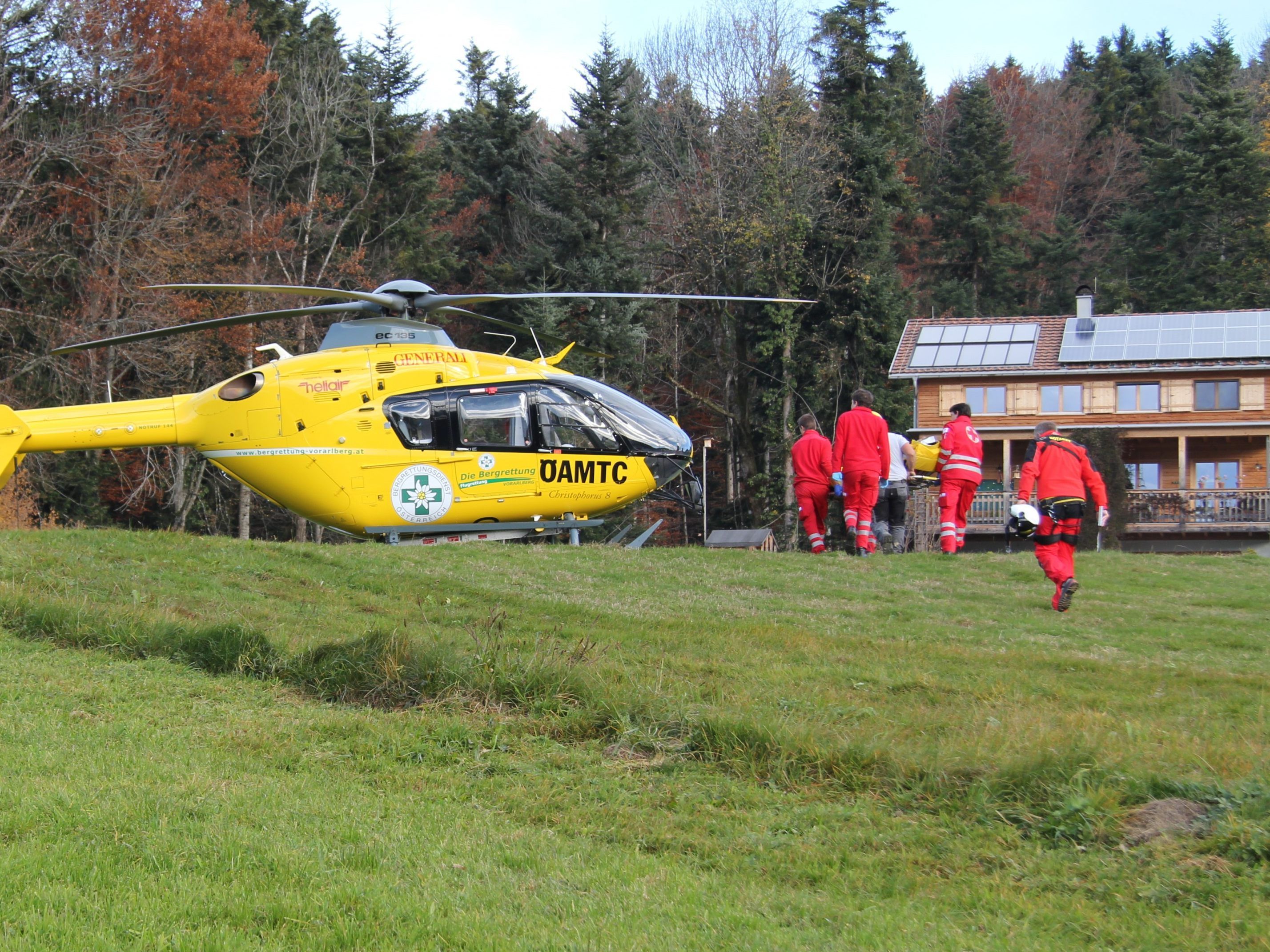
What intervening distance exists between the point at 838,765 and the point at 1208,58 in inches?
2444

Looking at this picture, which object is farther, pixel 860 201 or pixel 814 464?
pixel 860 201

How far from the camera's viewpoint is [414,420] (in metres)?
15.3

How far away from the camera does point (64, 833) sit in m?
5.11

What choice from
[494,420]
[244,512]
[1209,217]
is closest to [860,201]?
[1209,217]

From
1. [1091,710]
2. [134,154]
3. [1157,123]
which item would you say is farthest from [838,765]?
[1157,123]

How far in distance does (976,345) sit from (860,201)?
678 centimetres

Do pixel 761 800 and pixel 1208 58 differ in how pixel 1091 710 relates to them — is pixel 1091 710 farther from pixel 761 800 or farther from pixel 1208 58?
pixel 1208 58

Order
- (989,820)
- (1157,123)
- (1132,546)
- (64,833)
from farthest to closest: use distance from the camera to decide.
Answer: (1157,123) < (1132,546) < (989,820) < (64,833)

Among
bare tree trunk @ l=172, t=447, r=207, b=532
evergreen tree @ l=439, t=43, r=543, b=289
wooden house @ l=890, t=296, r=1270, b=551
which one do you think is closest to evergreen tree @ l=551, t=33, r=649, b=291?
evergreen tree @ l=439, t=43, r=543, b=289

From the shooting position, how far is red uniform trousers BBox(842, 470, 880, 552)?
16469 millimetres

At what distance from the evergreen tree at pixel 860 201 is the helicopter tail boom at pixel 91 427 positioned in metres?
30.8

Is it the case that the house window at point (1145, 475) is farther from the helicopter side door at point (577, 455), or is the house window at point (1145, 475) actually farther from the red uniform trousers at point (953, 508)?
the helicopter side door at point (577, 455)

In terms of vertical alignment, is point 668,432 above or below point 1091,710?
above

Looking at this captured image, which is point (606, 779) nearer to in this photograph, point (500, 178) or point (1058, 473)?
point (1058, 473)
